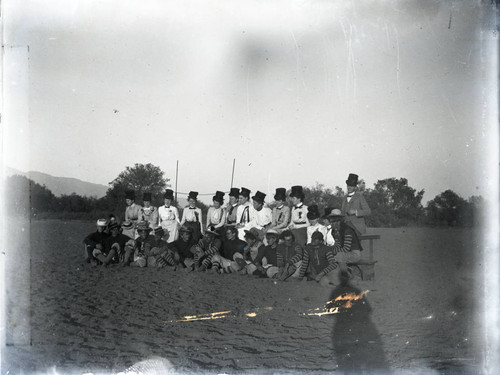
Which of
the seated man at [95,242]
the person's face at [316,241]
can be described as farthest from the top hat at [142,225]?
the person's face at [316,241]

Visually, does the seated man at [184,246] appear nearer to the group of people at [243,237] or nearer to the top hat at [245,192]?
the group of people at [243,237]

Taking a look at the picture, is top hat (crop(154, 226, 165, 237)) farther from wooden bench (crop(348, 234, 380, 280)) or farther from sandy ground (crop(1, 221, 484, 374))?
wooden bench (crop(348, 234, 380, 280))

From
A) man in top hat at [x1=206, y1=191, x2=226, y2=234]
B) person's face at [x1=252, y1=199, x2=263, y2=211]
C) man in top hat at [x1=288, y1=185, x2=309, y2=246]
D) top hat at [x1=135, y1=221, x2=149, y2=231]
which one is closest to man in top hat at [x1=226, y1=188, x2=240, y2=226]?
man in top hat at [x1=206, y1=191, x2=226, y2=234]

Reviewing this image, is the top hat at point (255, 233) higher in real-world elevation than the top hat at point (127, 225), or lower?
lower

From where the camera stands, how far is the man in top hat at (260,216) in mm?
6664

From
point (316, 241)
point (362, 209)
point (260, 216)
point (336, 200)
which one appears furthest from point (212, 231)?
point (362, 209)

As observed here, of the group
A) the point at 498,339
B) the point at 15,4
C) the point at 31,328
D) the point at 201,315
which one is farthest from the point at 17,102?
the point at 498,339

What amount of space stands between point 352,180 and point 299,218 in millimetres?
1345

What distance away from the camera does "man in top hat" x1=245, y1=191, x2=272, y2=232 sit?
6.66m

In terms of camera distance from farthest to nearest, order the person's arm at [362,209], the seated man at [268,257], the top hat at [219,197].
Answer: the top hat at [219,197] → the seated man at [268,257] → the person's arm at [362,209]

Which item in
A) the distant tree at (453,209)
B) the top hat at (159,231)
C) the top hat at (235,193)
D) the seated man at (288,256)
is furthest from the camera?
the top hat at (159,231)

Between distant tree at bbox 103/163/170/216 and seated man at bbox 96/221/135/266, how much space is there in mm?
656

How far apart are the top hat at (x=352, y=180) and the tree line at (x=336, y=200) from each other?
0.10 metres

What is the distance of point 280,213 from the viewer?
6539mm
